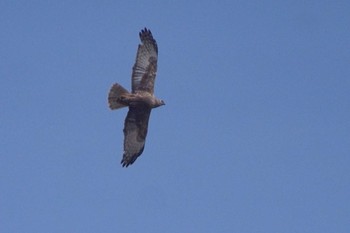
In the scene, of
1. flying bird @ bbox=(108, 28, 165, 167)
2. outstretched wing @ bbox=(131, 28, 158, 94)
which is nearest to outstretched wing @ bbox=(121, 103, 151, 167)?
flying bird @ bbox=(108, 28, 165, 167)

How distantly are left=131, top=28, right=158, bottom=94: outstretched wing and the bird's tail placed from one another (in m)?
0.83

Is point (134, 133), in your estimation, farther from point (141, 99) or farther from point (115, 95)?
point (115, 95)

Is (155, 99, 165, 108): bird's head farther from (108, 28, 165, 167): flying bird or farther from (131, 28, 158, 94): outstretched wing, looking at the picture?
(131, 28, 158, 94): outstretched wing

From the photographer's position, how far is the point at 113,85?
65.0ft

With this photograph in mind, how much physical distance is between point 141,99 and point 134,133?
1.06 meters

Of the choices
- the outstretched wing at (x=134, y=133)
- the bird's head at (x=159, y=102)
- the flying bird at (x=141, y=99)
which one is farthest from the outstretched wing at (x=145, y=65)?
the outstretched wing at (x=134, y=133)

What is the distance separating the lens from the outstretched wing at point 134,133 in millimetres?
20734

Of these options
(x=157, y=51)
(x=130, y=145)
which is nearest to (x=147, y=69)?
(x=157, y=51)

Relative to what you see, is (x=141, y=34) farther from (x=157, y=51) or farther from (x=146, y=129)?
(x=146, y=129)

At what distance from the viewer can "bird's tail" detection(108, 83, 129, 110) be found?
19720 millimetres

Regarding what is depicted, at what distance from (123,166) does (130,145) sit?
633 millimetres

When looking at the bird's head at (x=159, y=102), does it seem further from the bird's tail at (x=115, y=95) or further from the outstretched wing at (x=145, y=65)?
the bird's tail at (x=115, y=95)

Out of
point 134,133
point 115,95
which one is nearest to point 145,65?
point 115,95

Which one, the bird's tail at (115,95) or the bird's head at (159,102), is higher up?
the bird's head at (159,102)
